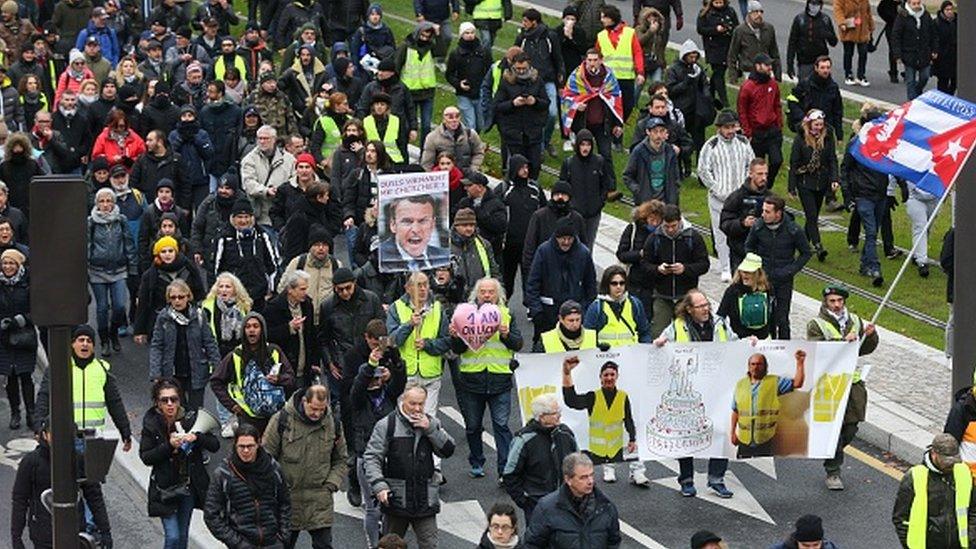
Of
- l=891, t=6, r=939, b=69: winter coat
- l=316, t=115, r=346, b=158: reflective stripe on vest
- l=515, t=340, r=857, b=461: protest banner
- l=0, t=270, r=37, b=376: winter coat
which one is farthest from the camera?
l=891, t=6, r=939, b=69: winter coat

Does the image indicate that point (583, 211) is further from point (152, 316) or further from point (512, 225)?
point (152, 316)

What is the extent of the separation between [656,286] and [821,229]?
5.79 metres

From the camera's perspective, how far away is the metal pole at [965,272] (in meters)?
17.9

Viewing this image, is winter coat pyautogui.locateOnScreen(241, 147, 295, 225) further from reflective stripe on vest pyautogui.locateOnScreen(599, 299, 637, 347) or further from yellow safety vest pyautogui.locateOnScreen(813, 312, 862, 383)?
yellow safety vest pyautogui.locateOnScreen(813, 312, 862, 383)

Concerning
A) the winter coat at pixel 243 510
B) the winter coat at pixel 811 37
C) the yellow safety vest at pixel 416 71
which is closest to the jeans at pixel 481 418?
the winter coat at pixel 243 510

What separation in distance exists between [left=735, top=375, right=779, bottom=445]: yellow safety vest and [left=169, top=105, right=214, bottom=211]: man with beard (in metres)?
8.15

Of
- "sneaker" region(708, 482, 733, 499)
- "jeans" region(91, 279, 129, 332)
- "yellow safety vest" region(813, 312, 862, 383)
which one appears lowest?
"jeans" region(91, 279, 129, 332)

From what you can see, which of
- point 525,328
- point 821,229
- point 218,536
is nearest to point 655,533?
point 218,536

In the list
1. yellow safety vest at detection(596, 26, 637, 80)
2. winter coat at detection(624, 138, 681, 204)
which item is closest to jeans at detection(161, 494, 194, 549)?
winter coat at detection(624, 138, 681, 204)

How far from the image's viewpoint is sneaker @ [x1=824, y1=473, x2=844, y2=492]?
1925cm

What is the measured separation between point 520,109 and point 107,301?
5.61m

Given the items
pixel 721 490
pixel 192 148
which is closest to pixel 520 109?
pixel 192 148

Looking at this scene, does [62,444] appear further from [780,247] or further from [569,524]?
[780,247]

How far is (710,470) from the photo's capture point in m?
19.3
